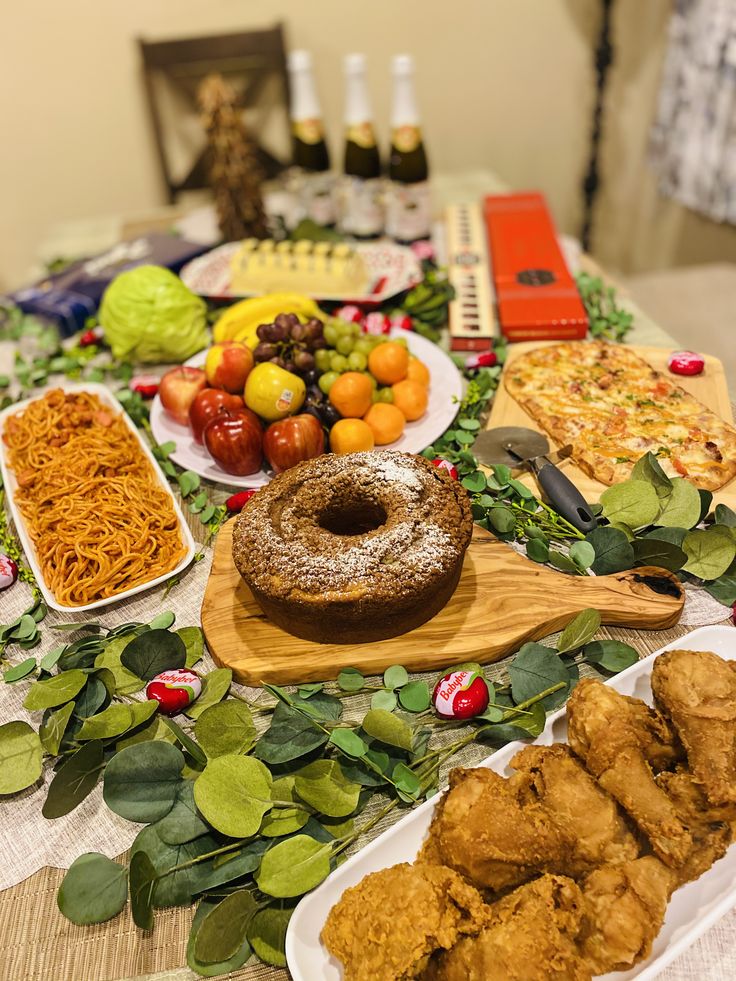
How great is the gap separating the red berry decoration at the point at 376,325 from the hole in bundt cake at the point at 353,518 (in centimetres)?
75

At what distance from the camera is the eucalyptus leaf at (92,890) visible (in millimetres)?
1001

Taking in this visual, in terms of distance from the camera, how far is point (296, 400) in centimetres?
175

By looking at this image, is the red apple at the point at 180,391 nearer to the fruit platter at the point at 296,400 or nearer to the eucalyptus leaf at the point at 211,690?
the fruit platter at the point at 296,400

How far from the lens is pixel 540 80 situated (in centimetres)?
372

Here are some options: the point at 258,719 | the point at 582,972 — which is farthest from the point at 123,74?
the point at 582,972

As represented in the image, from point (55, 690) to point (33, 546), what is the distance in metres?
0.40

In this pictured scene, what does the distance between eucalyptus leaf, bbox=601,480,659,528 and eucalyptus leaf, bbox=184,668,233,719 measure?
0.80 meters

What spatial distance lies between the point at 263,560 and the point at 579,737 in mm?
596

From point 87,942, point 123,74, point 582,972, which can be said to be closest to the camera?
point 582,972

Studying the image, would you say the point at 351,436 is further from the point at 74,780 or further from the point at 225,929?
the point at 225,929

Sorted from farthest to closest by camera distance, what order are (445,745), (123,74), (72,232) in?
Result: (123,74)
(72,232)
(445,745)

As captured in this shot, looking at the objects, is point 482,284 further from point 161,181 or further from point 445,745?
point 161,181

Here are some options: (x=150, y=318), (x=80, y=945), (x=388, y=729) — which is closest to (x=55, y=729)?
(x=80, y=945)

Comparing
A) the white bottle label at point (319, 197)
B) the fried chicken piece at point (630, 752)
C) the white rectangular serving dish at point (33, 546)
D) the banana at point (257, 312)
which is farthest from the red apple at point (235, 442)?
the white bottle label at point (319, 197)
